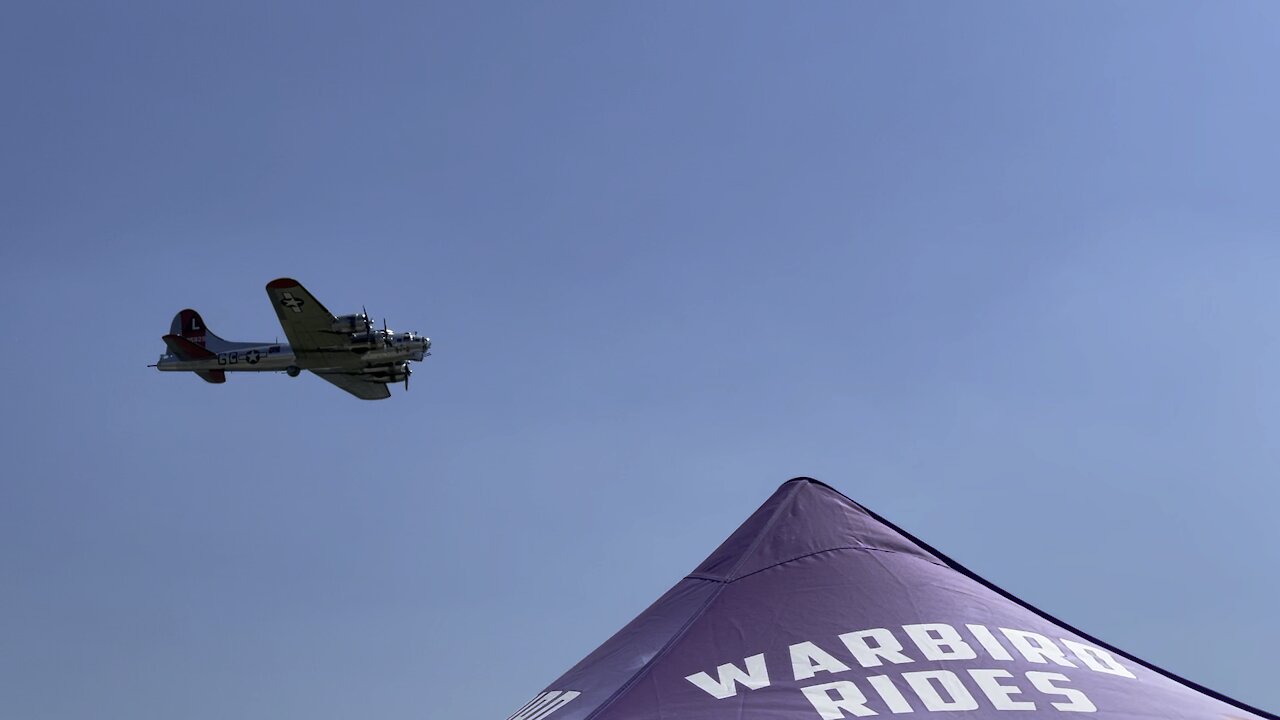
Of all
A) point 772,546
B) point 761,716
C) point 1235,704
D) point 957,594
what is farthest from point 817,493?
point 1235,704

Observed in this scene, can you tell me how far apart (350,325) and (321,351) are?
1556 mm

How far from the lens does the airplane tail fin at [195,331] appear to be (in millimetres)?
43094

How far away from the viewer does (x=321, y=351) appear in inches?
1538

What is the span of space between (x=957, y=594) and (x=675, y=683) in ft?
8.76

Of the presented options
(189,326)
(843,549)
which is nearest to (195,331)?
(189,326)

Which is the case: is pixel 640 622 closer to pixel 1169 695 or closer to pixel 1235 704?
pixel 1169 695

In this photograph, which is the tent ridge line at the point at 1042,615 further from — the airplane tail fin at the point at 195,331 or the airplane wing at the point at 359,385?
the airplane tail fin at the point at 195,331

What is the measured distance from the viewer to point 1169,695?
317 inches

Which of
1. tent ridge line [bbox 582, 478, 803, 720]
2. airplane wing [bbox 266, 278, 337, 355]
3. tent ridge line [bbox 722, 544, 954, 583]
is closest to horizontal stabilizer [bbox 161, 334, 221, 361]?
airplane wing [bbox 266, 278, 337, 355]

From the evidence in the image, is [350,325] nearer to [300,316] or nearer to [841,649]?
[300,316]

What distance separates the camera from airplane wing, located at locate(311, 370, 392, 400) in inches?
1613

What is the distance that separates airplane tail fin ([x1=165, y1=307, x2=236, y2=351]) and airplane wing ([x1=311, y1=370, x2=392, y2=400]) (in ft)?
15.8

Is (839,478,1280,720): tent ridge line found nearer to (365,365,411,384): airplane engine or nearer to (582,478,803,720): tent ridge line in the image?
(582,478,803,720): tent ridge line

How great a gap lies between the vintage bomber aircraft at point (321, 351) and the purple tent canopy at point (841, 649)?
3064 centimetres
